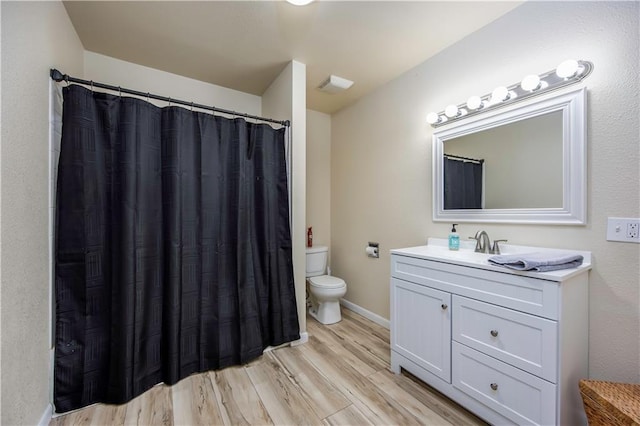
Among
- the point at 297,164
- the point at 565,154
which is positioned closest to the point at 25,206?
the point at 297,164

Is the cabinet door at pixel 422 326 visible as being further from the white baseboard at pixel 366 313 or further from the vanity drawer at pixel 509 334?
the white baseboard at pixel 366 313

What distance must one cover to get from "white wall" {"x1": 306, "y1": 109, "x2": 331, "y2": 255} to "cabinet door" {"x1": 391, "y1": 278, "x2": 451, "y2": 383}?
4.88 feet

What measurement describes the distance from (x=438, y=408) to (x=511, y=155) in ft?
5.17

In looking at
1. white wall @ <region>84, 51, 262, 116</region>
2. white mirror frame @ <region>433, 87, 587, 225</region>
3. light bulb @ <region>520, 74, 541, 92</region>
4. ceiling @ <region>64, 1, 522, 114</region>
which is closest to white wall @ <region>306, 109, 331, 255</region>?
white wall @ <region>84, 51, 262, 116</region>

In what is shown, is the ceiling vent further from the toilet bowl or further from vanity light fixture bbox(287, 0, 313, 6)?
the toilet bowl

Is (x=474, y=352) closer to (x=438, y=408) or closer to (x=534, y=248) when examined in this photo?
(x=438, y=408)

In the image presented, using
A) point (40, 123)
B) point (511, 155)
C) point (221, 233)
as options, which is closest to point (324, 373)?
point (221, 233)

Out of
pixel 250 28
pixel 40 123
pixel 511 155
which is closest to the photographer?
pixel 40 123

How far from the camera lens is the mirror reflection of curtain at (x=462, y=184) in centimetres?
177

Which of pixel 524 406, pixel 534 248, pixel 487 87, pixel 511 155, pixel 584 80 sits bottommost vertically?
pixel 524 406

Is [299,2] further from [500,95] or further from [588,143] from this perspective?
[588,143]

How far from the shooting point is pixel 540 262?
1104mm

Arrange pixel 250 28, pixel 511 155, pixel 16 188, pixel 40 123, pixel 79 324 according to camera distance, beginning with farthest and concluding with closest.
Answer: pixel 250 28
pixel 511 155
pixel 79 324
pixel 40 123
pixel 16 188

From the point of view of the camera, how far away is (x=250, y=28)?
1.72 metres
